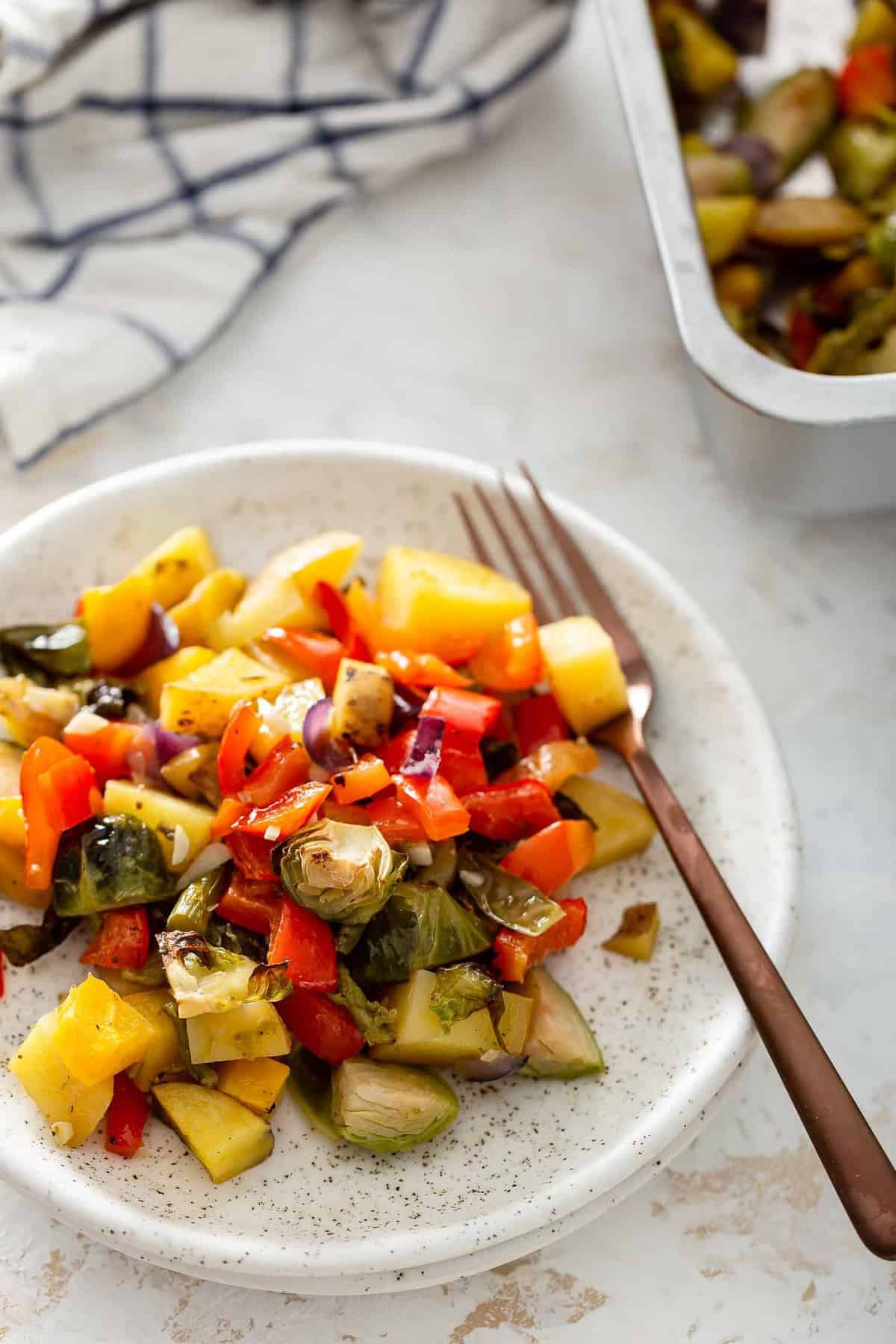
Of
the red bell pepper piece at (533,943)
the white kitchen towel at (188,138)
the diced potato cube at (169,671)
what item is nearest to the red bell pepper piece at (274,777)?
the diced potato cube at (169,671)

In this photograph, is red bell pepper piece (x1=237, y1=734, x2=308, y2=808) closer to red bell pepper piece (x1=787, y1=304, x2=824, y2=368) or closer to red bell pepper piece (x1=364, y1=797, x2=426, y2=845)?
red bell pepper piece (x1=364, y1=797, x2=426, y2=845)

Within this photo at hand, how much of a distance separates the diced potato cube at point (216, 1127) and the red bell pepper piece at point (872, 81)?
2.05 m

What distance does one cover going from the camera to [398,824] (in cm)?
163

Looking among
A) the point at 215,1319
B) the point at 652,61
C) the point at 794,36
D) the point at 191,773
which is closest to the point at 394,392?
the point at 652,61

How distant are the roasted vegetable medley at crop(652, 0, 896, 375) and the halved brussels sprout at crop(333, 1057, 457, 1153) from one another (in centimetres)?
131

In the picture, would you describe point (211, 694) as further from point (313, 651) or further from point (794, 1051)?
point (794, 1051)

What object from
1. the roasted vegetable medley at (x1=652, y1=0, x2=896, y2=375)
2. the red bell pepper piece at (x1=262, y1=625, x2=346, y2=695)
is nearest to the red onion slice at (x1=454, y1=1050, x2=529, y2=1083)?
the red bell pepper piece at (x1=262, y1=625, x2=346, y2=695)

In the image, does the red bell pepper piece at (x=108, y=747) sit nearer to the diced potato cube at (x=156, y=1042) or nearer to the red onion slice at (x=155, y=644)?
the red onion slice at (x=155, y=644)

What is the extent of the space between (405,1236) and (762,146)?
1.95 meters

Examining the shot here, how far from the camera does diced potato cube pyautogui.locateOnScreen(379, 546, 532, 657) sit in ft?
6.04

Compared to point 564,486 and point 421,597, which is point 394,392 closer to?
point 564,486

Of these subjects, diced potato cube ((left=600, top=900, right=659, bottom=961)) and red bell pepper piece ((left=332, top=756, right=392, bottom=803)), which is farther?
diced potato cube ((left=600, top=900, right=659, bottom=961))

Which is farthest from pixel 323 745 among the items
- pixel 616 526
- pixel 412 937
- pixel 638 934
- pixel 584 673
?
pixel 616 526

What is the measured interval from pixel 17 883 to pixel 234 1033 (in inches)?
14.7
